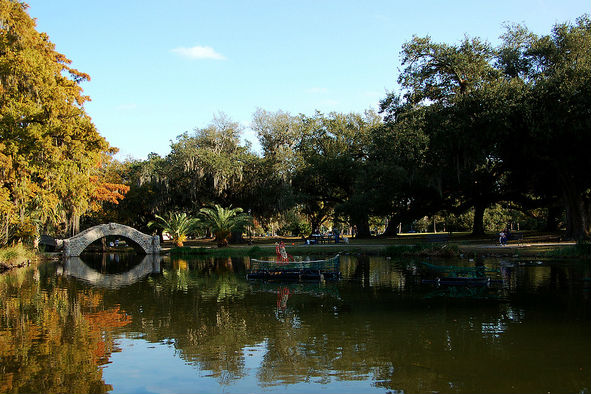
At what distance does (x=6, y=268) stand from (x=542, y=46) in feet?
123

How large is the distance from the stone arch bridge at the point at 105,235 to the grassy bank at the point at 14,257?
23.8ft

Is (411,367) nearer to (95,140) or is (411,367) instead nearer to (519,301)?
(519,301)

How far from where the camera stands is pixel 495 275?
22219mm

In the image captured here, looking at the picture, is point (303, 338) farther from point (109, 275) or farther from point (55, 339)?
point (109, 275)

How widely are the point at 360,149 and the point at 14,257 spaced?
37.6 metres

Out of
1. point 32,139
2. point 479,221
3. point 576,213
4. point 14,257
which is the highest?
point 32,139

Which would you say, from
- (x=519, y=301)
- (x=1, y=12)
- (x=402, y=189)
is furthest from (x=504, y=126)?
(x=1, y=12)

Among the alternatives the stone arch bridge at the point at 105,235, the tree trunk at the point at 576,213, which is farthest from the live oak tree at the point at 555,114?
the stone arch bridge at the point at 105,235

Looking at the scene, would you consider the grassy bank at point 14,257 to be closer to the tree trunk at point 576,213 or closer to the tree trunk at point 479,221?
the tree trunk at point 576,213

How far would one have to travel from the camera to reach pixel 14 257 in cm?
3073

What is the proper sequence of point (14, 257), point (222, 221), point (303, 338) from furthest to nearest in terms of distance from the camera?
point (222, 221) → point (14, 257) → point (303, 338)

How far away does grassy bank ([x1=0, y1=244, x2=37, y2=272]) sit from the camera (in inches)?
1147

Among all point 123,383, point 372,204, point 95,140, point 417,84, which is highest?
point 417,84

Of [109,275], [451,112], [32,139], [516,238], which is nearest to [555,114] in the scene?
[451,112]
